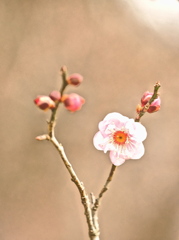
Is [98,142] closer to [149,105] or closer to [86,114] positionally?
[149,105]

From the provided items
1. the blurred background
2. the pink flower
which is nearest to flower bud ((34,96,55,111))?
the pink flower

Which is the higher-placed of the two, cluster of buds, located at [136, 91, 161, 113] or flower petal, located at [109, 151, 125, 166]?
cluster of buds, located at [136, 91, 161, 113]

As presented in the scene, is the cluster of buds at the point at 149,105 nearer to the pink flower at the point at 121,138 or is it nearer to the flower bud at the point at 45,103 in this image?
the pink flower at the point at 121,138

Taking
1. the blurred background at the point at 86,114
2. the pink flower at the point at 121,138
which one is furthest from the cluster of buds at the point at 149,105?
the blurred background at the point at 86,114

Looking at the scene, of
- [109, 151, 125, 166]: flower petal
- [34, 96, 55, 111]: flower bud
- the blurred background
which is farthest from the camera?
the blurred background

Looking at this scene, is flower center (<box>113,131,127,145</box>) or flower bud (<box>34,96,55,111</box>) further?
flower center (<box>113,131,127,145</box>)

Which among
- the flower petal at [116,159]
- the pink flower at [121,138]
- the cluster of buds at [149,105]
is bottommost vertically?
the flower petal at [116,159]

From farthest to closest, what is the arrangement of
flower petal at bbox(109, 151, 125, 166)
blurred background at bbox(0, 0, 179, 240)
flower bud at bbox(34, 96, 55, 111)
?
blurred background at bbox(0, 0, 179, 240) → flower petal at bbox(109, 151, 125, 166) → flower bud at bbox(34, 96, 55, 111)

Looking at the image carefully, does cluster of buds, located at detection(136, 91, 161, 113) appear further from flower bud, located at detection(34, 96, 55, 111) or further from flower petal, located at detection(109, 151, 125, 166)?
flower bud, located at detection(34, 96, 55, 111)
